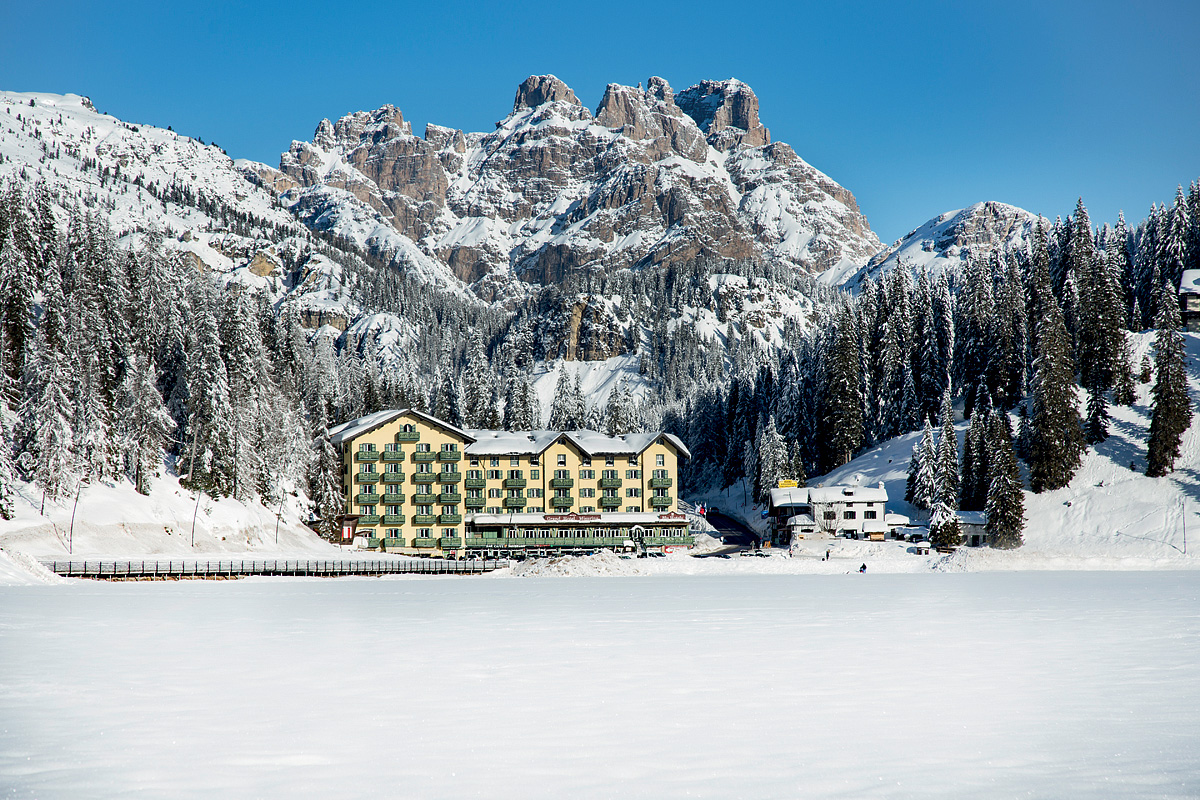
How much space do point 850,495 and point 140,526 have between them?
6967 cm

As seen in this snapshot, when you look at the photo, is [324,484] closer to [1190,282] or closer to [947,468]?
[947,468]

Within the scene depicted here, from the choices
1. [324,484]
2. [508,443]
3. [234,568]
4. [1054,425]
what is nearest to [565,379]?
[508,443]

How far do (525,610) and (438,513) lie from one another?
62617 millimetres

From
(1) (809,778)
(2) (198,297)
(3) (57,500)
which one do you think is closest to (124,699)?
(1) (809,778)

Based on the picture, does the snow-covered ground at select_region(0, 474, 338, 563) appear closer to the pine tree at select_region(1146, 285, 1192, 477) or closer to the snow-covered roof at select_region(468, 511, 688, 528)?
the snow-covered roof at select_region(468, 511, 688, 528)

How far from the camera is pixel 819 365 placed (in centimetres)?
12769

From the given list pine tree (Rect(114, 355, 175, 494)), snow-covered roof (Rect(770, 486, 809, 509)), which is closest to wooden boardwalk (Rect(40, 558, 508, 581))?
pine tree (Rect(114, 355, 175, 494))

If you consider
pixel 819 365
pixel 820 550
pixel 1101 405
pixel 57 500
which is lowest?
pixel 820 550

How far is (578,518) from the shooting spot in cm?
10056

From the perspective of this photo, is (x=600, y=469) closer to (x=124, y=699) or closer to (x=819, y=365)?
Result: (x=819, y=365)

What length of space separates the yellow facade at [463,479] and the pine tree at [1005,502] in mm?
35712

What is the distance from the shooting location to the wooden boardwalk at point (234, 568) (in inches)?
2345

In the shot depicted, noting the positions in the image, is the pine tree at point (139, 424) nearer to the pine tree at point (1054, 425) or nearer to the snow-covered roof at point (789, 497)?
the snow-covered roof at point (789, 497)

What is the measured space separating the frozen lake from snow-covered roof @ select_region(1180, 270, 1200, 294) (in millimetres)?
99634
